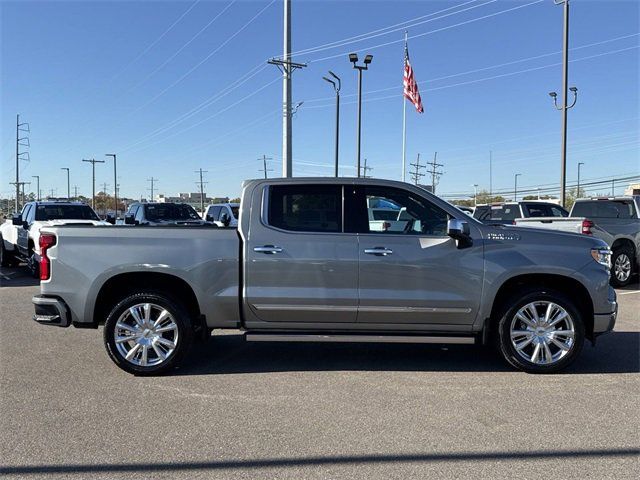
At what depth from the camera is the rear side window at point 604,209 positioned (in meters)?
12.4

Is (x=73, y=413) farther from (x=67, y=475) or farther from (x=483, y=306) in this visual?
(x=483, y=306)

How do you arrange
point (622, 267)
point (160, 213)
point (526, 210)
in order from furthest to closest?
point (160, 213) → point (526, 210) → point (622, 267)

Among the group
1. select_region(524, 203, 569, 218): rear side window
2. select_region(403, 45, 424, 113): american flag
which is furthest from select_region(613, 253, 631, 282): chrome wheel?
select_region(403, 45, 424, 113): american flag

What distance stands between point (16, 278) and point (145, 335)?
9045mm

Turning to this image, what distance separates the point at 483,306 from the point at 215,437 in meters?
2.86

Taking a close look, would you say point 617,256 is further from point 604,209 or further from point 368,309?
point 368,309

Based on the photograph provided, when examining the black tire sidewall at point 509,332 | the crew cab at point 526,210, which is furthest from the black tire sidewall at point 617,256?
the black tire sidewall at point 509,332

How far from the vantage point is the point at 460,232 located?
535 cm

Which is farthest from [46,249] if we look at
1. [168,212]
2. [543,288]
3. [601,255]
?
[168,212]

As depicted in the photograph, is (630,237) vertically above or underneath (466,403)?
above

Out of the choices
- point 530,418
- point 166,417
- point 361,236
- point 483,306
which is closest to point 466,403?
point 530,418

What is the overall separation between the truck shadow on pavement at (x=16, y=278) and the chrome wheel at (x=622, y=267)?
1219 centimetres

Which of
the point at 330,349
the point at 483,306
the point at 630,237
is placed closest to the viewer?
the point at 483,306

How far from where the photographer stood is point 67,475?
351cm
